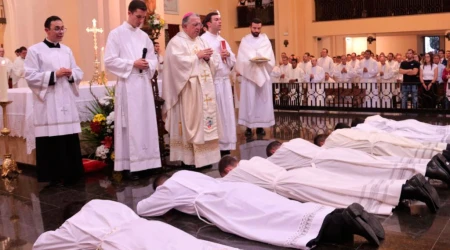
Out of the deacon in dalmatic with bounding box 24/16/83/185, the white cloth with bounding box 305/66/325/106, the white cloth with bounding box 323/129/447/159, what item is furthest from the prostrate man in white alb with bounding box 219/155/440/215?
the white cloth with bounding box 305/66/325/106

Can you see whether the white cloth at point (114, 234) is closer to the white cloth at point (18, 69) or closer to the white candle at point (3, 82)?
the white candle at point (3, 82)

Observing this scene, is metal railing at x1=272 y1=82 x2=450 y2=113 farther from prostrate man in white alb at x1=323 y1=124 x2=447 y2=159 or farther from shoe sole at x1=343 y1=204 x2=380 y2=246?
shoe sole at x1=343 y1=204 x2=380 y2=246

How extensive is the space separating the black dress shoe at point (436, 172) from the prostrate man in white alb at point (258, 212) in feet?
4.70

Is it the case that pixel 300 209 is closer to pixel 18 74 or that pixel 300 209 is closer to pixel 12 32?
pixel 18 74

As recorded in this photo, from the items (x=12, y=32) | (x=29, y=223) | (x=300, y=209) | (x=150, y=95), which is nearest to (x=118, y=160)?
(x=150, y=95)

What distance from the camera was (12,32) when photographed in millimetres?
15180

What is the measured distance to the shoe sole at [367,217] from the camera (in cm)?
394

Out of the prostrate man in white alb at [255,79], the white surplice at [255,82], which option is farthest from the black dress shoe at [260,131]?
the white surplice at [255,82]

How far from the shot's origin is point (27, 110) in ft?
24.7

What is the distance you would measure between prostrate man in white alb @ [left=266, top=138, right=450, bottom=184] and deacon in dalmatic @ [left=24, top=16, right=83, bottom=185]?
8.17ft

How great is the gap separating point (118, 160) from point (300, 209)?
3.37m

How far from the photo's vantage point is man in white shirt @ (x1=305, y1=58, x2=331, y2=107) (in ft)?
50.5

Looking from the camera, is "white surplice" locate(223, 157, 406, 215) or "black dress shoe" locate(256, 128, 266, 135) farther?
"black dress shoe" locate(256, 128, 266, 135)

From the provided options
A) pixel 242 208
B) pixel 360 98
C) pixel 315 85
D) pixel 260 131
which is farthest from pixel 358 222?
pixel 315 85
